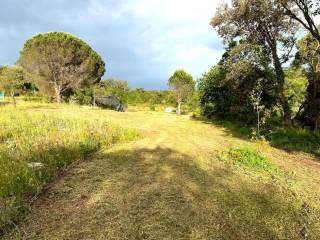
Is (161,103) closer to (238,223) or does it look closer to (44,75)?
(44,75)

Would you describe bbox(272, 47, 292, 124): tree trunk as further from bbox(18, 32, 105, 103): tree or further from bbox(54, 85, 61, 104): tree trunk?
bbox(54, 85, 61, 104): tree trunk

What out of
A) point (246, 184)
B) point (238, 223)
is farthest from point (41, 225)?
point (246, 184)

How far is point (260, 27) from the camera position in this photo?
23562 mm

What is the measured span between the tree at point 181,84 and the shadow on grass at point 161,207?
173 feet

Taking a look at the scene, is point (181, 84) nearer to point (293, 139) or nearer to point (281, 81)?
point (281, 81)

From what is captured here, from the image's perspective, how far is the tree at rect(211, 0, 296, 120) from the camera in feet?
72.9

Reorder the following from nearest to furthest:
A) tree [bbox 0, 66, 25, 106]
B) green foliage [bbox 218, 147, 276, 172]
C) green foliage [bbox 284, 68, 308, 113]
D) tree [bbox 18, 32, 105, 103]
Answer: green foliage [bbox 218, 147, 276, 172] < green foliage [bbox 284, 68, 308, 113] < tree [bbox 0, 66, 25, 106] < tree [bbox 18, 32, 105, 103]

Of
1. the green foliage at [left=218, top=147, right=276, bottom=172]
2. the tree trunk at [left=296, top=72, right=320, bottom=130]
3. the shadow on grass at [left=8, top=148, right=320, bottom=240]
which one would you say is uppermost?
the tree trunk at [left=296, top=72, right=320, bottom=130]

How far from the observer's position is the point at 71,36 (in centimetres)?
4869

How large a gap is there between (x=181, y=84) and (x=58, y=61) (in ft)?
80.4

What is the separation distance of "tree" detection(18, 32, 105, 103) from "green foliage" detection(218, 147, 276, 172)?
1443 inches

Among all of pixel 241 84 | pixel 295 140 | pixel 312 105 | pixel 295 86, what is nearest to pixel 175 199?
pixel 295 140

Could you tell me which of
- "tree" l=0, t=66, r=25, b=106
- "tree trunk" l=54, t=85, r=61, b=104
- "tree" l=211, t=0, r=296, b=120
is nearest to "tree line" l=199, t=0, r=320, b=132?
"tree" l=211, t=0, r=296, b=120

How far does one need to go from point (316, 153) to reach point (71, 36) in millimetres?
39696
